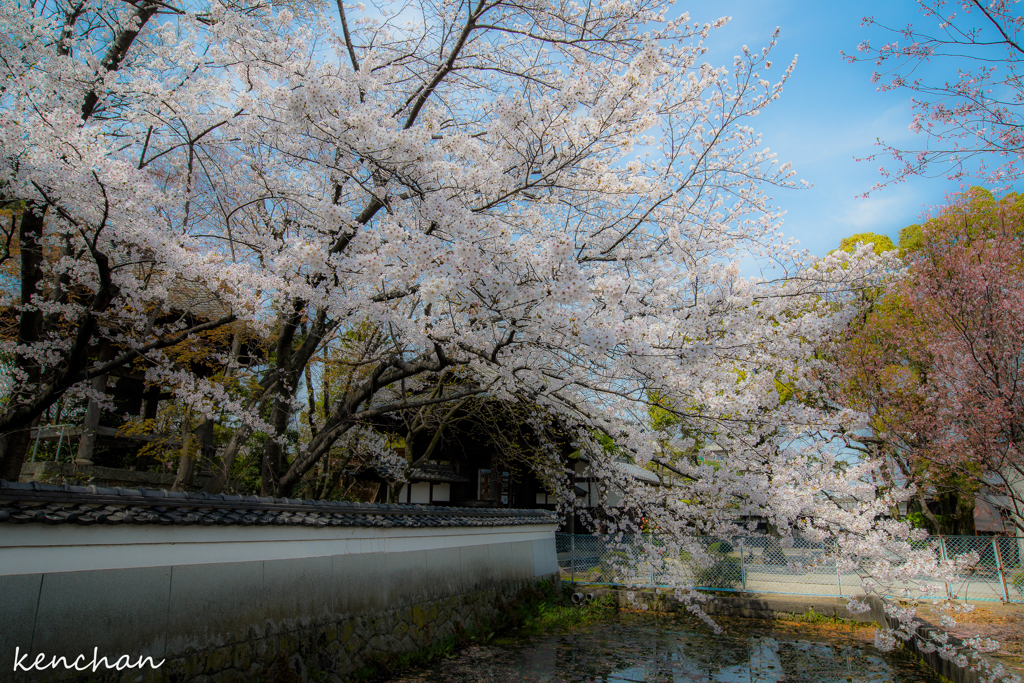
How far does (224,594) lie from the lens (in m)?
5.09

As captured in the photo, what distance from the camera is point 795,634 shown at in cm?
1060

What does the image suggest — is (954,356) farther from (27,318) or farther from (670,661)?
(27,318)

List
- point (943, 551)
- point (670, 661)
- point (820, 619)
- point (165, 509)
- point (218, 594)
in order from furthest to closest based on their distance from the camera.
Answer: point (820, 619) < point (943, 551) < point (670, 661) < point (218, 594) < point (165, 509)

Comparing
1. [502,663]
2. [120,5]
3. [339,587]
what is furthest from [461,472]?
[120,5]

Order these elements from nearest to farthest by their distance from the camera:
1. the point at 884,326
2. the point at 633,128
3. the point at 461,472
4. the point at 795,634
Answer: the point at 633,128
the point at 795,634
the point at 884,326
the point at 461,472

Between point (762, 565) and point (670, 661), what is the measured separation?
5.55 meters

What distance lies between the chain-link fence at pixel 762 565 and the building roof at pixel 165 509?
228 inches

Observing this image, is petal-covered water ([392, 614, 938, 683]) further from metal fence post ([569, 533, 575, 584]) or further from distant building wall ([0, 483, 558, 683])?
metal fence post ([569, 533, 575, 584])

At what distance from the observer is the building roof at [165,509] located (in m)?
3.81

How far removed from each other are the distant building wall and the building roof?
0.24ft

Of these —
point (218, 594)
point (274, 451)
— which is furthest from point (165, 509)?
point (274, 451)

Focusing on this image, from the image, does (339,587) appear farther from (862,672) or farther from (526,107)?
(862,672)

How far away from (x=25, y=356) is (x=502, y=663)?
7.87 m

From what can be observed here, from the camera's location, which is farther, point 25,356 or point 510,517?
point 510,517
